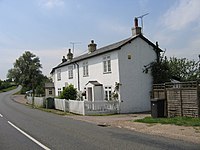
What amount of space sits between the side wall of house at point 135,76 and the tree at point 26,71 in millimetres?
66763

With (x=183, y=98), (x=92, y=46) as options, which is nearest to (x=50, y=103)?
(x=92, y=46)

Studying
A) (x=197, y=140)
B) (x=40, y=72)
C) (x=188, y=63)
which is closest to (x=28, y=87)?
(x=40, y=72)

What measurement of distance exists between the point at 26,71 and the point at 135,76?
75.2m

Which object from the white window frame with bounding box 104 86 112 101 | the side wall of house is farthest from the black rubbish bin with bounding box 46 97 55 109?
the side wall of house

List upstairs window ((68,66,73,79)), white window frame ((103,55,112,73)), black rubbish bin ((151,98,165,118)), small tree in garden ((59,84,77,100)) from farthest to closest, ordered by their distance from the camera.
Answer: upstairs window ((68,66,73,79)), small tree in garden ((59,84,77,100)), white window frame ((103,55,112,73)), black rubbish bin ((151,98,165,118))

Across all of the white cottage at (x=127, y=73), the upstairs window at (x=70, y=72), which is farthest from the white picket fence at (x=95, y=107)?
the upstairs window at (x=70, y=72)

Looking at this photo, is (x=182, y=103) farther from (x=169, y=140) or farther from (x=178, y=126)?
(x=169, y=140)

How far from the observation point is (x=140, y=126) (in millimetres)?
14750

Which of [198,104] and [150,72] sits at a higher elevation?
[150,72]

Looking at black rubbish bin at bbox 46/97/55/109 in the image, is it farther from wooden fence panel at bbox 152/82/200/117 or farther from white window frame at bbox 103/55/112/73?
wooden fence panel at bbox 152/82/200/117

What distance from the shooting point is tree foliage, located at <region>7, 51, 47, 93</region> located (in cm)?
9019

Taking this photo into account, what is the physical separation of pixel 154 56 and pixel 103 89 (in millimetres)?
5977

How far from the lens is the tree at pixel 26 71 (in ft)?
296

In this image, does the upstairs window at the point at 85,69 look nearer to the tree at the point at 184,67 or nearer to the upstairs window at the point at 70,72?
the upstairs window at the point at 70,72
